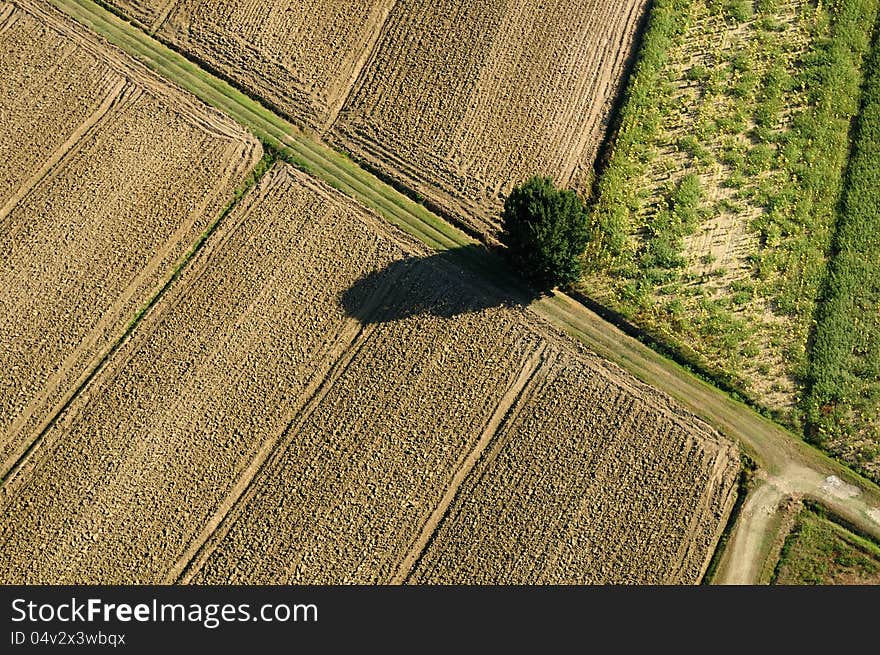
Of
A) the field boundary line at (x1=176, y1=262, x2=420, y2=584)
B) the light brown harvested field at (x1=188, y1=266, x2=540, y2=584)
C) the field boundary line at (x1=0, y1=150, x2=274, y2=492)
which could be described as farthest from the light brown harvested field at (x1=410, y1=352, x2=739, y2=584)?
the field boundary line at (x1=0, y1=150, x2=274, y2=492)

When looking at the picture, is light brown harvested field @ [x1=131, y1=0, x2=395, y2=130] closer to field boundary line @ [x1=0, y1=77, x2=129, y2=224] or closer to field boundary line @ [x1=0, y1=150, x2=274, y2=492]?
field boundary line @ [x1=0, y1=150, x2=274, y2=492]

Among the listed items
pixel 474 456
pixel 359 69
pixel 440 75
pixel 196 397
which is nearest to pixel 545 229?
pixel 474 456

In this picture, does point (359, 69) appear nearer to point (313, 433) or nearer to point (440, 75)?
point (440, 75)

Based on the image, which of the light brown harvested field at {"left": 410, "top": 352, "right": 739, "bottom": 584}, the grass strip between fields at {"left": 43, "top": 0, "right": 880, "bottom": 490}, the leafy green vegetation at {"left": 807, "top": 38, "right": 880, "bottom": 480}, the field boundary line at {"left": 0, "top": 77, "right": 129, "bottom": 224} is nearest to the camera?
the light brown harvested field at {"left": 410, "top": 352, "right": 739, "bottom": 584}

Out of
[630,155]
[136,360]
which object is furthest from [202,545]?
[630,155]

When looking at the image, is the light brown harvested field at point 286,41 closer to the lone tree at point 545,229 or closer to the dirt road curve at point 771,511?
the lone tree at point 545,229

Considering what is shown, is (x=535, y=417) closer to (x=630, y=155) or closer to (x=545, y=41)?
(x=630, y=155)
